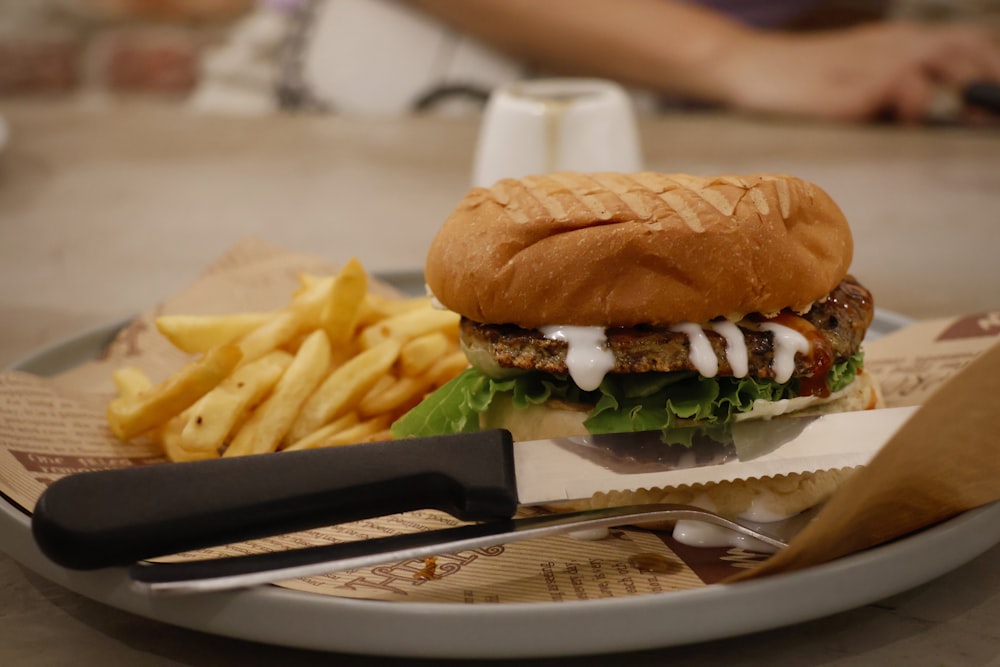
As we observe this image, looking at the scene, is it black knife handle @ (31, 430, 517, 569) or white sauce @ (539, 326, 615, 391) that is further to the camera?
white sauce @ (539, 326, 615, 391)

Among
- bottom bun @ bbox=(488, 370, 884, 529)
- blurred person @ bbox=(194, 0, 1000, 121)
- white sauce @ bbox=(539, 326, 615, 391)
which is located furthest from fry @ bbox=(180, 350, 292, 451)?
blurred person @ bbox=(194, 0, 1000, 121)

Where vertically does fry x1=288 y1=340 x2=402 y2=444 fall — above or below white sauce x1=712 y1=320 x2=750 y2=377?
below

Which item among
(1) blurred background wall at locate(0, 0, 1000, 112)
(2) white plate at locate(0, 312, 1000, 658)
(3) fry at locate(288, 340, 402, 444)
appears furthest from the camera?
(1) blurred background wall at locate(0, 0, 1000, 112)

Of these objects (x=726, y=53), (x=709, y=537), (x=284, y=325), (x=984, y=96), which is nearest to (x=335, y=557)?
(x=709, y=537)

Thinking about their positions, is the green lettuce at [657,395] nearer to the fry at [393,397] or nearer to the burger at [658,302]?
the burger at [658,302]

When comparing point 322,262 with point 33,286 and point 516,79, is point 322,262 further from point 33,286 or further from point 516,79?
point 516,79

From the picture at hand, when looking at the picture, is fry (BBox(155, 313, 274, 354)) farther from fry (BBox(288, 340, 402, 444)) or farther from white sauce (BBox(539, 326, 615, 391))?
white sauce (BBox(539, 326, 615, 391))
